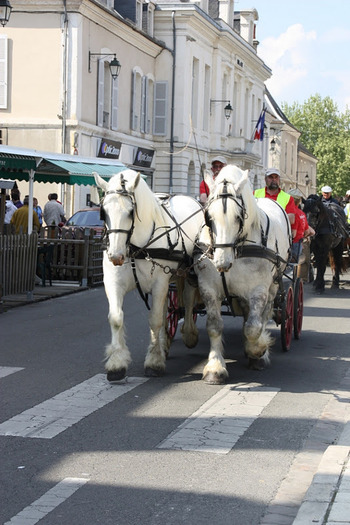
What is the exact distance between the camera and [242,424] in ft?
23.5

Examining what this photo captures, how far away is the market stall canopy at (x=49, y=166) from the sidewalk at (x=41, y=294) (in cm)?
208

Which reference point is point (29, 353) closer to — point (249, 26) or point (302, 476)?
point (302, 476)

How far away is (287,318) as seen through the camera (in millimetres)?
10773

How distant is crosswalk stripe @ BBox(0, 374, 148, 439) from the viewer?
6.81m

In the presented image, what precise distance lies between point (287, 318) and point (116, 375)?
2962 millimetres

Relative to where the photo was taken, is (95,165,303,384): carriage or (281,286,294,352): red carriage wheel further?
(281,286,294,352): red carriage wheel

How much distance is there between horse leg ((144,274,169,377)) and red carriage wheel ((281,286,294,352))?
175cm

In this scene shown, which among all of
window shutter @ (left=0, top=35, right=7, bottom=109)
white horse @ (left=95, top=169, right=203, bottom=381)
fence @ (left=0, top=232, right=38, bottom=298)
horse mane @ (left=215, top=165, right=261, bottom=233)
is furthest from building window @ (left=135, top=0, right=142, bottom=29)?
horse mane @ (left=215, top=165, right=261, bottom=233)

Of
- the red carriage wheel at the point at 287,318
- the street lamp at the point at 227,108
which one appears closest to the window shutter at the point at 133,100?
the street lamp at the point at 227,108

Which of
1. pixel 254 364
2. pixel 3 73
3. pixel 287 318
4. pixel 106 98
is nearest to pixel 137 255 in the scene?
pixel 254 364

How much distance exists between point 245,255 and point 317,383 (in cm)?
148

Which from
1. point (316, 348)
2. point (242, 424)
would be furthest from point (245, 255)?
point (316, 348)

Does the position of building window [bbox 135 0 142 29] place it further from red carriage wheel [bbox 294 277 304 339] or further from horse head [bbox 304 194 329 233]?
red carriage wheel [bbox 294 277 304 339]

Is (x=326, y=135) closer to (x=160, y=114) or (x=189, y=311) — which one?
(x=160, y=114)
